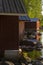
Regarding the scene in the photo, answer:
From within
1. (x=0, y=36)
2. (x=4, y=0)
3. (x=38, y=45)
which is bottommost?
(x=38, y=45)

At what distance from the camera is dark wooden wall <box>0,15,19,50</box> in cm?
1903

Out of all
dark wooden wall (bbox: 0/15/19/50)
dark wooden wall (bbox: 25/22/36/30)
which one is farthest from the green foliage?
dark wooden wall (bbox: 25/22/36/30)

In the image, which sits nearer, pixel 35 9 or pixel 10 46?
pixel 10 46

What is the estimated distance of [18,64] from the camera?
54.0 feet

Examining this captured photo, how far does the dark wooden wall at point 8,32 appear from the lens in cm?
1903

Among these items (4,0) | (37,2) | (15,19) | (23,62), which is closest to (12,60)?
(23,62)

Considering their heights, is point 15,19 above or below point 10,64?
above

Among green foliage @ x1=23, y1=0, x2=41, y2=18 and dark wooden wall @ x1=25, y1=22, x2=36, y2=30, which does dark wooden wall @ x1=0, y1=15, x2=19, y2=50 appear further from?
dark wooden wall @ x1=25, y1=22, x2=36, y2=30

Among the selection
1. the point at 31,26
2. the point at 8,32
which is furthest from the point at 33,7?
the point at 31,26

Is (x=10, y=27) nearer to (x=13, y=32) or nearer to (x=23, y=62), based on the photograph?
(x=13, y=32)

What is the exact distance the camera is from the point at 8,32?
753 inches

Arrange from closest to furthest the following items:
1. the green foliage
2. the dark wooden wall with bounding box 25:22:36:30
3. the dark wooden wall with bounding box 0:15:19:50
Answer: the dark wooden wall with bounding box 0:15:19:50
the green foliage
the dark wooden wall with bounding box 25:22:36:30

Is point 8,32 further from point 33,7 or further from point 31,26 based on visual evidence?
point 31,26

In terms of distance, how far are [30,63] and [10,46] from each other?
250cm
